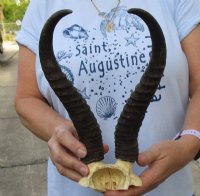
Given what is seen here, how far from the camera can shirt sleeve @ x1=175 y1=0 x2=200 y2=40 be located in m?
1.91

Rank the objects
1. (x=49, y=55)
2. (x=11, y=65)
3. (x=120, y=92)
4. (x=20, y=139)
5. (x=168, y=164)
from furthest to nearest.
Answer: (x=11, y=65)
(x=20, y=139)
(x=120, y=92)
(x=168, y=164)
(x=49, y=55)

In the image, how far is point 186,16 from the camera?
1926 mm

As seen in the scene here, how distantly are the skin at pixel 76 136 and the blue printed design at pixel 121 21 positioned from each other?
0.21 m

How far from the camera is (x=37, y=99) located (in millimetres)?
2070

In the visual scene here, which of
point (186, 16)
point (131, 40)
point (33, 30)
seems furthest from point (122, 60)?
point (33, 30)

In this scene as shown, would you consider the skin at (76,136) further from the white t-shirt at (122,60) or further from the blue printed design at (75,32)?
the blue printed design at (75,32)

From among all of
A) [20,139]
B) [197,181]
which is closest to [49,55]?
[197,181]

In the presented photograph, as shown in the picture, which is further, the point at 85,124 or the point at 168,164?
the point at 168,164

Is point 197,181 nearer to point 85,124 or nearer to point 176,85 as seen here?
point 176,85

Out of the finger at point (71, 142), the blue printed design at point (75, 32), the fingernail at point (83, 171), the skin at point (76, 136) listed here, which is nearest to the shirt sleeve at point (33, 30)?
the skin at point (76, 136)

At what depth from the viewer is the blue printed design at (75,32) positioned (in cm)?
193

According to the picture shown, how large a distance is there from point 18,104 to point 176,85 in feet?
2.32

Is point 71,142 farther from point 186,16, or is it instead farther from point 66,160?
point 186,16

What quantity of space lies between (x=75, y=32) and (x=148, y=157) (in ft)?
2.10
